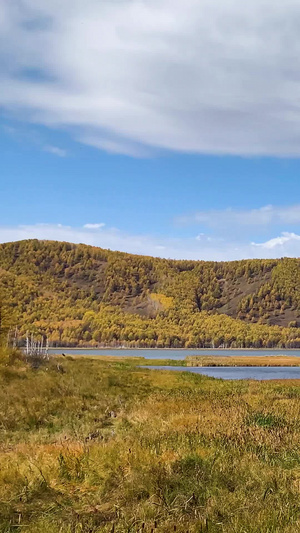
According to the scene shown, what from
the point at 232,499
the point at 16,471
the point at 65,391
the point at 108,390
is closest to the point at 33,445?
the point at 16,471

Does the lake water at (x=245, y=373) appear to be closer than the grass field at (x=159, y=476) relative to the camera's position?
No

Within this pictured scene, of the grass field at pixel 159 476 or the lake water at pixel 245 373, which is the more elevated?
the grass field at pixel 159 476

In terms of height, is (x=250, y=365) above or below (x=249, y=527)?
below

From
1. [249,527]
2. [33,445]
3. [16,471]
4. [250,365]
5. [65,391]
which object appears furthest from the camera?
[250,365]

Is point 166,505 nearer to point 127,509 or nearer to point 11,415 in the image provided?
point 127,509

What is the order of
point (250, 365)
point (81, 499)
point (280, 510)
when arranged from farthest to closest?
point (250, 365) → point (81, 499) → point (280, 510)

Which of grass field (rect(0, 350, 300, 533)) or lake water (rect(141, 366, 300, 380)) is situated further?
lake water (rect(141, 366, 300, 380))

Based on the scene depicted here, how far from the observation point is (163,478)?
26.3 ft

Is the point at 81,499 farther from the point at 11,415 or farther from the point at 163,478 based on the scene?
the point at 11,415

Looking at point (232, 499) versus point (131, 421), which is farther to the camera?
point (131, 421)

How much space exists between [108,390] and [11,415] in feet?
35.4

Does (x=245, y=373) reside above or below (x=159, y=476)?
below

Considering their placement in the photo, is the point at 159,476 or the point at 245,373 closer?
the point at 159,476

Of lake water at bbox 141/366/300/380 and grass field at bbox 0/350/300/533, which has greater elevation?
grass field at bbox 0/350/300/533
